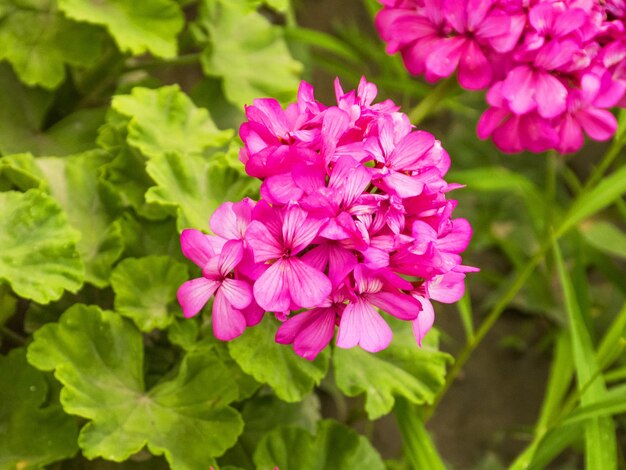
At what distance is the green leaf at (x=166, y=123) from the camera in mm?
1089

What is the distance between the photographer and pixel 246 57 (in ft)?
4.53

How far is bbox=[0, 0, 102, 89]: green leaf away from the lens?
3.99ft

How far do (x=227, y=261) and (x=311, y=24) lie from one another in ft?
5.12

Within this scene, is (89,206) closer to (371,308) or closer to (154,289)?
(154,289)

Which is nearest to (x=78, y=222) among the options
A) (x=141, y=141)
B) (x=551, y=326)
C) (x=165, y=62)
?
(x=141, y=141)

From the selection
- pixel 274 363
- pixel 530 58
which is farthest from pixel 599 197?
pixel 274 363

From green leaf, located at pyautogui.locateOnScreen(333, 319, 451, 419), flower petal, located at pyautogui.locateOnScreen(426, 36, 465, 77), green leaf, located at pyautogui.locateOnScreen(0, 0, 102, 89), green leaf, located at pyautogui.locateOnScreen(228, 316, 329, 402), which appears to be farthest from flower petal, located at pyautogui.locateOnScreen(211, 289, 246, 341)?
green leaf, located at pyautogui.locateOnScreen(0, 0, 102, 89)

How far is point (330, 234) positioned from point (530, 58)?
0.38 meters

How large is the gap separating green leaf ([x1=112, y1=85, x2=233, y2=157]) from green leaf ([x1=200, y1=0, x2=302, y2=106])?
0.17 meters

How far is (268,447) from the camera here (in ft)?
3.48

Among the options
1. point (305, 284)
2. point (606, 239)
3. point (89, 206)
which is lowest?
point (606, 239)

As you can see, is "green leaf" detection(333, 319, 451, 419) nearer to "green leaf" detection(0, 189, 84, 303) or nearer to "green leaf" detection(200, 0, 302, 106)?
"green leaf" detection(0, 189, 84, 303)

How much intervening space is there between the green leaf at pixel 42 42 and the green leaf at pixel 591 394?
74 centimetres

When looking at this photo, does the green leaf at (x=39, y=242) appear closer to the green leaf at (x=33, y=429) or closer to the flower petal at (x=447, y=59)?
the green leaf at (x=33, y=429)
